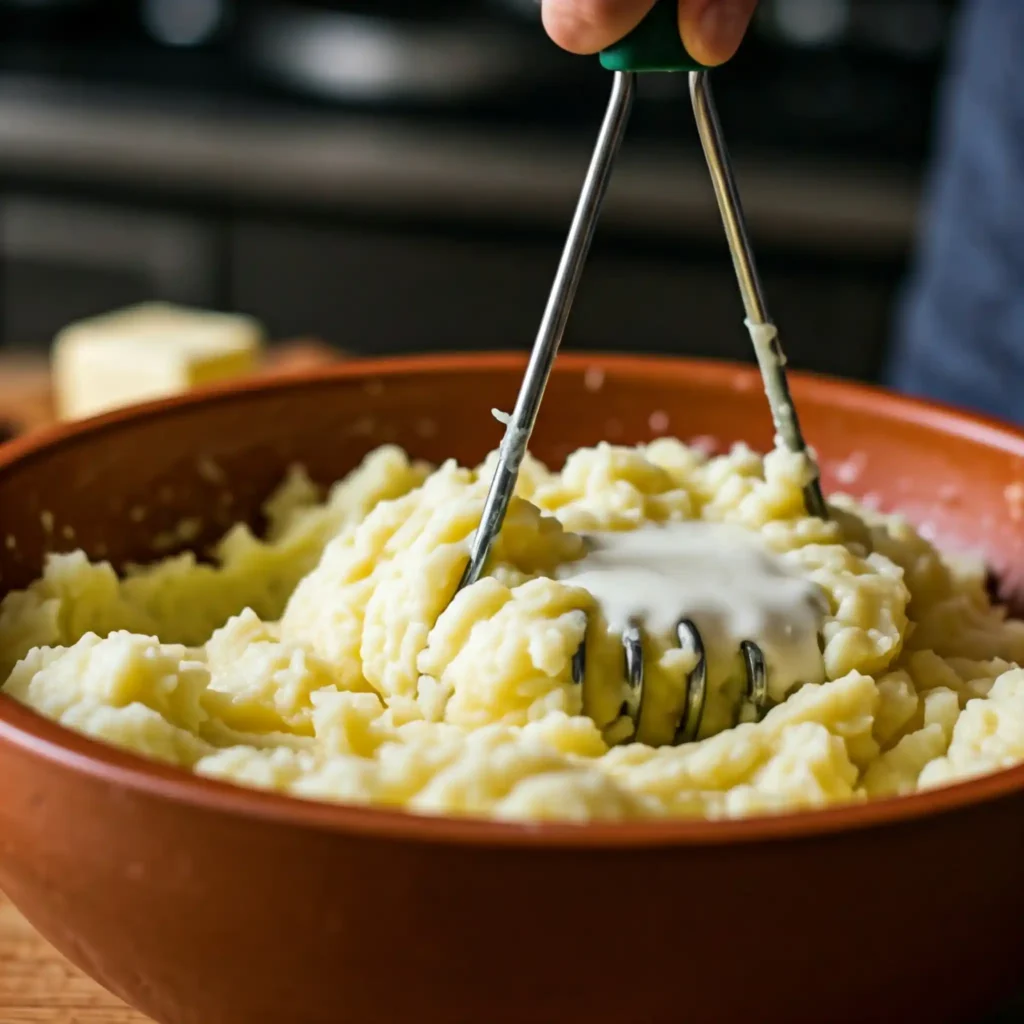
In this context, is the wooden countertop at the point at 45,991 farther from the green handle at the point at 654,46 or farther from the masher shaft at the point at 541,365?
the green handle at the point at 654,46

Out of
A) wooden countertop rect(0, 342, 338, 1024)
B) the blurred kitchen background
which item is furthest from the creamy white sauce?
the blurred kitchen background

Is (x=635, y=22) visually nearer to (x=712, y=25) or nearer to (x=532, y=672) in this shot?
(x=712, y=25)

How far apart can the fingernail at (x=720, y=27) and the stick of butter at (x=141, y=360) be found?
3.32 feet

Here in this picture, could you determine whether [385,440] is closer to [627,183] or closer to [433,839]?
[433,839]

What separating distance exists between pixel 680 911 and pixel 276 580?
565 mm

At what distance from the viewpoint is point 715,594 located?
0.84 m

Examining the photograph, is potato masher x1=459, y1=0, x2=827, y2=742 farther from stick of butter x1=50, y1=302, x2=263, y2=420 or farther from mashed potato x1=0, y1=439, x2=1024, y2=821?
stick of butter x1=50, y1=302, x2=263, y2=420

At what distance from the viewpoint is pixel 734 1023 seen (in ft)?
2.04

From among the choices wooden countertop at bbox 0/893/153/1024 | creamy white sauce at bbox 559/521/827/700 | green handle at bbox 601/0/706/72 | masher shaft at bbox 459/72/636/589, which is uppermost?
green handle at bbox 601/0/706/72

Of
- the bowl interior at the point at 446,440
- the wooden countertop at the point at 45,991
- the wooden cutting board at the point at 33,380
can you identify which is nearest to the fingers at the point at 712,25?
the bowl interior at the point at 446,440

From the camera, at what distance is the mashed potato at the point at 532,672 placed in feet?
2.33

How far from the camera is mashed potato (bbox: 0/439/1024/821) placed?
2.33ft

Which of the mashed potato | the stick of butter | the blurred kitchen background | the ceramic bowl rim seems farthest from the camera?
the blurred kitchen background

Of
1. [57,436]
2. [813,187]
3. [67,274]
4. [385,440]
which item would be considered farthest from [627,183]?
[57,436]
